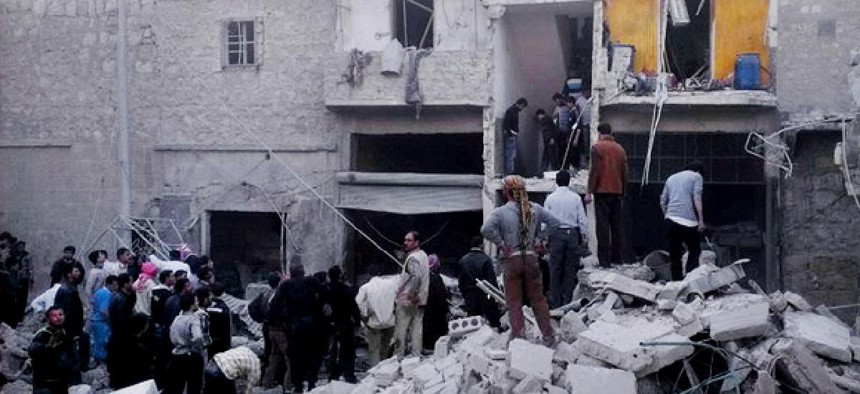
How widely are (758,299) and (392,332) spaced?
188 inches

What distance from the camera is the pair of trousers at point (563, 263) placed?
1243 cm

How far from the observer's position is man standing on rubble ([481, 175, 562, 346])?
1023cm

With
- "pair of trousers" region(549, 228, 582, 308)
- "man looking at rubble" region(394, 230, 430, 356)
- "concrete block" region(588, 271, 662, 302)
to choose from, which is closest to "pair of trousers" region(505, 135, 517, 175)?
"man looking at rubble" region(394, 230, 430, 356)

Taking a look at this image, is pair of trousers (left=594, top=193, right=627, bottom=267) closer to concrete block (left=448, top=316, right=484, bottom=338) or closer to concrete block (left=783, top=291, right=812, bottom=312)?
concrete block (left=448, top=316, right=484, bottom=338)

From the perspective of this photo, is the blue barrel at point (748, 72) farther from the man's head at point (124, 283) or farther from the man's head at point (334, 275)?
the man's head at point (124, 283)

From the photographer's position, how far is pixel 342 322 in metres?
13.2

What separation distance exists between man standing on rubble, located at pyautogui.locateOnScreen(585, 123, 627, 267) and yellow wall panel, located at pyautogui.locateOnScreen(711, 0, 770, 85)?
4.62 metres

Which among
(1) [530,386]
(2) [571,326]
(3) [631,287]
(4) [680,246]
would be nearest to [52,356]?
(1) [530,386]

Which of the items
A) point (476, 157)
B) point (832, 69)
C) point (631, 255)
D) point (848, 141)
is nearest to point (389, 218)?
point (476, 157)

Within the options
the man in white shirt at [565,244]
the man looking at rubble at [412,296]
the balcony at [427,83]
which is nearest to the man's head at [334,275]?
the man looking at rubble at [412,296]

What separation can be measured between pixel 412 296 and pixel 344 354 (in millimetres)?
1315

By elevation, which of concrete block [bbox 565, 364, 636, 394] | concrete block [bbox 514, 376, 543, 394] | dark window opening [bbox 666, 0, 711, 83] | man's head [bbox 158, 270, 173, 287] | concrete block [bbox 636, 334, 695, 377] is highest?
dark window opening [bbox 666, 0, 711, 83]

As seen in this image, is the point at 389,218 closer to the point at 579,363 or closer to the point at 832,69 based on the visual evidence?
the point at 832,69

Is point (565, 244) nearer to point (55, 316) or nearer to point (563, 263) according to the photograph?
point (563, 263)
